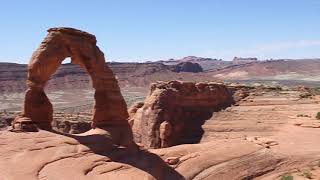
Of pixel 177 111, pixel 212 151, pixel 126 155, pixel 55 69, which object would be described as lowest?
pixel 212 151

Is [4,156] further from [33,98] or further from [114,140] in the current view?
[114,140]

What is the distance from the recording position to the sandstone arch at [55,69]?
24.7 meters

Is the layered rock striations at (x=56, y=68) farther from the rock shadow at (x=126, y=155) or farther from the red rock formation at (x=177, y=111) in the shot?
the red rock formation at (x=177, y=111)

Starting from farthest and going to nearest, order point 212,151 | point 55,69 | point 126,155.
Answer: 1. point 212,151
2. point 55,69
3. point 126,155

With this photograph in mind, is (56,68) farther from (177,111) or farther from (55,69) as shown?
(177,111)

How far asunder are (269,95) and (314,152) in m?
14.5

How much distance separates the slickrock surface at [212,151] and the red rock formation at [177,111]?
114cm

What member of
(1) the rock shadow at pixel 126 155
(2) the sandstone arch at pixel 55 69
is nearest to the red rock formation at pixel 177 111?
(2) the sandstone arch at pixel 55 69

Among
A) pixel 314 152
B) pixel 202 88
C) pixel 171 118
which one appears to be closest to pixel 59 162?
pixel 314 152

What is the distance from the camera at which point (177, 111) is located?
42.4 m

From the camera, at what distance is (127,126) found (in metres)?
27.6

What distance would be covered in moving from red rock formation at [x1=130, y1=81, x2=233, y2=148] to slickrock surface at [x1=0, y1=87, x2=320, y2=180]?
1.14 m

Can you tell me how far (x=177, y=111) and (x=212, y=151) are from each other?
10426 millimetres

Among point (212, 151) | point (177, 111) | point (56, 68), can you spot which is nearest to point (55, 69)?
point (56, 68)
